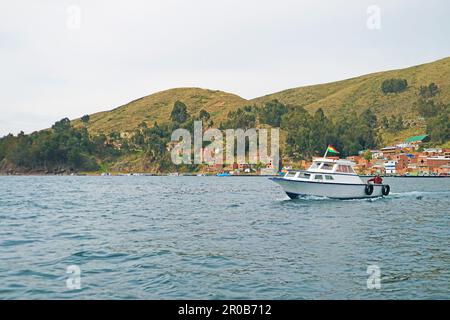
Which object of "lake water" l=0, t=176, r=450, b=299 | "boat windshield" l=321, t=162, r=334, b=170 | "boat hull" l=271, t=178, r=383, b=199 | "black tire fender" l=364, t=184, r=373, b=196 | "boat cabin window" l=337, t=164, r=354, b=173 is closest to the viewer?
"lake water" l=0, t=176, r=450, b=299

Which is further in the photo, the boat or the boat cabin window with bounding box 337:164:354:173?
the boat cabin window with bounding box 337:164:354:173

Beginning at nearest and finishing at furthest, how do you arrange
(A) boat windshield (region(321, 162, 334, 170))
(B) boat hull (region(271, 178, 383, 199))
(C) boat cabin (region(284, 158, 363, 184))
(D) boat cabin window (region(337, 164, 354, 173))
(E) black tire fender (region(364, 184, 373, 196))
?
1. (B) boat hull (region(271, 178, 383, 199))
2. (C) boat cabin (region(284, 158, 363, 184))
3. (A) boat windshield (region(321, 162, 334, 170))
4. (D) boat cabin window (region(337, 164, 354, 173))
5. (E) black tire fender (region(364, 184, 373, 196))

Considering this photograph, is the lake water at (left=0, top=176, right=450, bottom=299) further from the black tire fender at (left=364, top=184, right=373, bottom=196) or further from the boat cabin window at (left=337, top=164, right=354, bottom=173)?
the black tire fender at (left=364, top=184, right=373, bottom=196)

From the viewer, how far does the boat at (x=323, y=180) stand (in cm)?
5578

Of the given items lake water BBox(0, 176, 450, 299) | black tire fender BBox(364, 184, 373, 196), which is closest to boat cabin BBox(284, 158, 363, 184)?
black tire fender BBox(364, 184, 373, 196)

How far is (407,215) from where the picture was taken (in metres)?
44.8

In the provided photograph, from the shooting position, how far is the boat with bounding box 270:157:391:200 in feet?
183

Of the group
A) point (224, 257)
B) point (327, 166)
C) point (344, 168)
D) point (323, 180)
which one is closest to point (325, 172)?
point (323, 180)

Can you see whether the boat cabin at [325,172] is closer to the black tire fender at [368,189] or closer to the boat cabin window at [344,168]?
the boat cabin window at [344,168]

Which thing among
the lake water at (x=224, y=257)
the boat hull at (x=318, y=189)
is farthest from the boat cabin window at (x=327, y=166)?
the lake water at (x=224, y=257)

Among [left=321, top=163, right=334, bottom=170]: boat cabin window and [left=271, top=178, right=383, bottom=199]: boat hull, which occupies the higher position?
[left=321, top=163, right=334, bottom=170]: boat cabin window

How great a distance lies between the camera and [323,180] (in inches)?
2212
